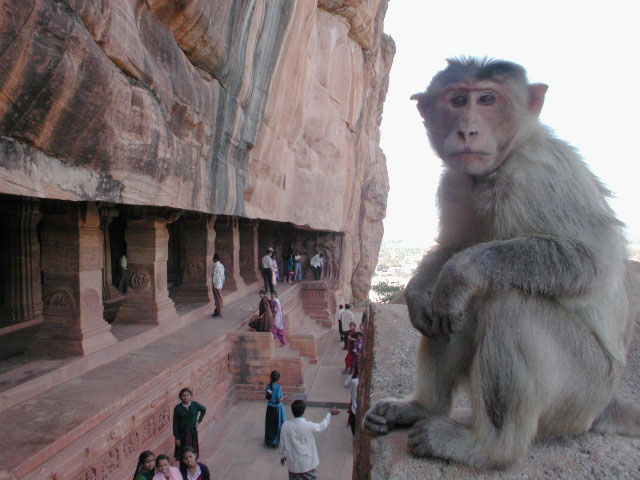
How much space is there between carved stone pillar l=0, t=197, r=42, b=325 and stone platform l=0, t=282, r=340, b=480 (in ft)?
6.51

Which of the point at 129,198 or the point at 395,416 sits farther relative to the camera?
the point at 129,198

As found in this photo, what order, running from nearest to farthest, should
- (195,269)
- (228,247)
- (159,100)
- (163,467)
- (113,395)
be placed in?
(163,467)
(159,100)
(113,395)
(195,269)
(228,247)

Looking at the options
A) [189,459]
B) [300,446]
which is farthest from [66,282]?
[300,446]

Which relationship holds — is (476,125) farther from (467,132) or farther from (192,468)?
(192,468)

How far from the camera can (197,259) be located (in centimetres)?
1055

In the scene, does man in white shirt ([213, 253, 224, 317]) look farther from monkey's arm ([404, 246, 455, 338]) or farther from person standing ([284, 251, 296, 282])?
monkey's arm ([404, 246, 455, 338])

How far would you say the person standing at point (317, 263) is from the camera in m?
18.2

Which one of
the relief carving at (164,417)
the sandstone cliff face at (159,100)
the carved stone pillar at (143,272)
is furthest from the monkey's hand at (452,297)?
the carved stone pillar at (143,272)

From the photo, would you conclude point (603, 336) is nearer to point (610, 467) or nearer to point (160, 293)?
point (610, 467)

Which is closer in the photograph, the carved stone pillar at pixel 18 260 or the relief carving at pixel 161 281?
the carved stone pillar at pixel 18 260

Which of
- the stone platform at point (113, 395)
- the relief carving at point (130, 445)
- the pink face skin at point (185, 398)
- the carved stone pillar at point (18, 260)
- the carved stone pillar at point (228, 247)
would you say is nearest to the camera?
the stone platform at point (113, 395)

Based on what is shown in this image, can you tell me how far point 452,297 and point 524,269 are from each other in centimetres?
28

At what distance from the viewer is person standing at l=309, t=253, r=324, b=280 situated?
1817 centimetres

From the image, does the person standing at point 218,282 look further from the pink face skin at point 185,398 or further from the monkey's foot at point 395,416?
the monkey's foot at point 395,416
